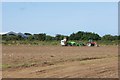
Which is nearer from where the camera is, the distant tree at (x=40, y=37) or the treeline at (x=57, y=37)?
the treeline at (x=57, y=37)

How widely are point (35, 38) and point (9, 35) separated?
760 centimetres

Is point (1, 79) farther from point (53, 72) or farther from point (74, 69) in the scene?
point (74, 69)

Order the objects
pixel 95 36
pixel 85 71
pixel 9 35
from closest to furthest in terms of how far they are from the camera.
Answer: pixel 85 71
pixel 9 35
pixel 95 36

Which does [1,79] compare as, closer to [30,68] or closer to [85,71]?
[30,68]

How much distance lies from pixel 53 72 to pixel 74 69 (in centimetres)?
135

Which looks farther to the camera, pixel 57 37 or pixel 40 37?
pixel 57 37

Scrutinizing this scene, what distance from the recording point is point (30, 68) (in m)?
13.0

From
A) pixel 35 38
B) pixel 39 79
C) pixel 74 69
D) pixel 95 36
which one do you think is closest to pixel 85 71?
pixel 74 69

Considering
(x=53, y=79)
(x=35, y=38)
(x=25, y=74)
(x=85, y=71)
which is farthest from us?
(x=35, y=38)

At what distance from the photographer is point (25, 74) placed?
1148cm

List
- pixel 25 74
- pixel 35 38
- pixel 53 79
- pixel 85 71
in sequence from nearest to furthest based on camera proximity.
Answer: pixel 53 79
pixel 25 74
pixel 85 71
pixel 35 38

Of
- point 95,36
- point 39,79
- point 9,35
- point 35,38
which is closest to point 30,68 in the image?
point 39,79

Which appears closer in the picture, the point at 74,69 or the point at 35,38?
the point at 74,69

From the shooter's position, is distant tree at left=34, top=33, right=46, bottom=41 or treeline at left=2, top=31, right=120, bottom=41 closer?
treeline at left=2, top=31, right=120, bottom=41
